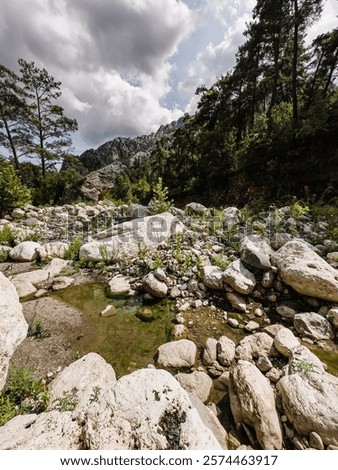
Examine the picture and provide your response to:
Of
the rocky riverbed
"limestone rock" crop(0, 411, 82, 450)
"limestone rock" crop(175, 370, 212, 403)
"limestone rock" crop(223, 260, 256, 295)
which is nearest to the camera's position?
"limestone rock" crop(0, 411, 82, 450)

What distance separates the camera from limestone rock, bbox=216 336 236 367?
2854 mm

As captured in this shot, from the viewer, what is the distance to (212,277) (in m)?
4.22

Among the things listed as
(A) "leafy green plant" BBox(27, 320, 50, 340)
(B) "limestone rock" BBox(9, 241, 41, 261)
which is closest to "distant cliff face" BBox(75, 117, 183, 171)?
(B) "limestone rock" BBox(9, 241, 41, 261)

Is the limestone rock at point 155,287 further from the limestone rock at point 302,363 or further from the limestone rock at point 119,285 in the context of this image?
the limestone rock at point 302,363

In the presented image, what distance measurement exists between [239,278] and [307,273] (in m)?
1.19

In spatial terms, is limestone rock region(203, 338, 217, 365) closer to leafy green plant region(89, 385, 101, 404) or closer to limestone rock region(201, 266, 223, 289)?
limestone rock region(201, 266, 223, 289)

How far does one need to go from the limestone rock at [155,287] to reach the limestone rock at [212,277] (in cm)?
90

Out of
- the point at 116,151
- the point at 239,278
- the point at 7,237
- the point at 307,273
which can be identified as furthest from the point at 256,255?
the point at 116,151

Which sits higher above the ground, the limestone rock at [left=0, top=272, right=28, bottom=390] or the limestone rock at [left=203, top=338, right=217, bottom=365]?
the limestone rock at [left=0, top=272, right=28, bottom=390]

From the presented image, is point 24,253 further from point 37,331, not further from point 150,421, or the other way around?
point 150,421

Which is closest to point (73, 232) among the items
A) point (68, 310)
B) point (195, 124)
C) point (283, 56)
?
point (68, 310)

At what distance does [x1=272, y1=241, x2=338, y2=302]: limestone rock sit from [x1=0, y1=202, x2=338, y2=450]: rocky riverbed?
20 millimetres

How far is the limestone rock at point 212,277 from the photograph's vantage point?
416 cm

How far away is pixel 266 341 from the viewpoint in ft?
9.78
